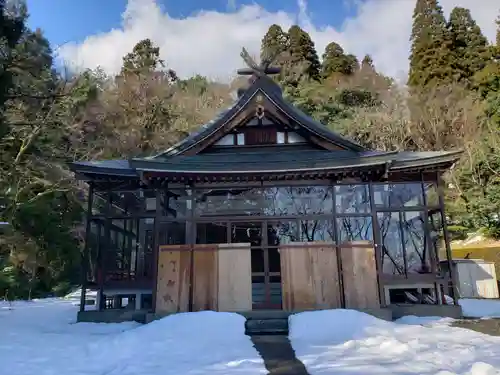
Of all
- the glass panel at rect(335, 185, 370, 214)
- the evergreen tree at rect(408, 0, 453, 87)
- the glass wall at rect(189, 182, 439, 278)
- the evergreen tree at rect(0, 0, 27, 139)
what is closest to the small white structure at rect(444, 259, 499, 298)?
the glass wall at rect(189, 182, 439, 278)

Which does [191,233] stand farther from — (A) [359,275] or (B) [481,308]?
(B) [481,308]

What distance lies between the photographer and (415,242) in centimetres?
1067

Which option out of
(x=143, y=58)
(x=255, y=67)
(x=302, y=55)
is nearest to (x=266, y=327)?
(x=255, y=67)

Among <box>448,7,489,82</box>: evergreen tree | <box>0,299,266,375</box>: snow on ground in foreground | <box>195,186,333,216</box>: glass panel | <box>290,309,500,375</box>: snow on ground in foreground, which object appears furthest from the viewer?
<box>448,7,489,82</box>: evergreen tree

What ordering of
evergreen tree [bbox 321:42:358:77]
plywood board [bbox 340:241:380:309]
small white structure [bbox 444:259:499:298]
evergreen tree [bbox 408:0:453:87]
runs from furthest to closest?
evergreen tree [bbox 321:42:358:77] → evergreen tree [bbox 408:0:453:87] → small white structure [bbox 444:259:499:298] → plywood board [bbox 340:241:380:309]

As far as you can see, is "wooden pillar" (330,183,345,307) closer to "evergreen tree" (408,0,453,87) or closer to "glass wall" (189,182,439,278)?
"glass wall" (189,182,439,278)

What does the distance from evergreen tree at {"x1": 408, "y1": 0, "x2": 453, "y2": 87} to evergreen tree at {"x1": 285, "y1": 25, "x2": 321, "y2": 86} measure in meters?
8.82

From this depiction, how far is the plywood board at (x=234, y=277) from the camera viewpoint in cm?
915

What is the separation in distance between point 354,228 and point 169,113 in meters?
21.2

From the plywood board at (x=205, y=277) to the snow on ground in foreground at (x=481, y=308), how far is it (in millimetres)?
6287

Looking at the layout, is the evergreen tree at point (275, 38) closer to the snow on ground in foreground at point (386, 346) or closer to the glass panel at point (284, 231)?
the glass panel at point (284, 231)

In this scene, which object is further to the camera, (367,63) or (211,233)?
(367,63)

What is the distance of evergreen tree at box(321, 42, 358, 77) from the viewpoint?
37938 millimetres

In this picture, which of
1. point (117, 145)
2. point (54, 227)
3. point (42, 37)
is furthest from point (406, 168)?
point (117, 145)
